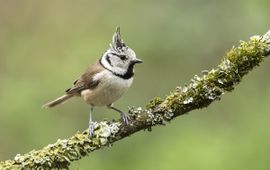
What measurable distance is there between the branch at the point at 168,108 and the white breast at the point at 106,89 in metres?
1.03

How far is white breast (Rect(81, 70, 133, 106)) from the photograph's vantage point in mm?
5480

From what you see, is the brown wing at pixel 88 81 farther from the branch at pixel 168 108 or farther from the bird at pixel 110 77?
the branch at pixel 168 108

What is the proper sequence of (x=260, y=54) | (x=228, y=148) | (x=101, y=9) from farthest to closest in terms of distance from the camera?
1. (x=101, y=9)
2. (x=228, y=148)
3. (x=260, y=54)

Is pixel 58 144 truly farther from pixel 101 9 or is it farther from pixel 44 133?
pixel 101 9

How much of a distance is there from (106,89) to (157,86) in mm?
2452

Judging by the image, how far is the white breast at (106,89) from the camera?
18.0 ft

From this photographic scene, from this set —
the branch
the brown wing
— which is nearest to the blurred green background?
the brown wing

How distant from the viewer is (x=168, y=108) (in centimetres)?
431

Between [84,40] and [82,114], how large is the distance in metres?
0.80

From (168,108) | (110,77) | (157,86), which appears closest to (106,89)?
(110,77)

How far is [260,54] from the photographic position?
4172mm

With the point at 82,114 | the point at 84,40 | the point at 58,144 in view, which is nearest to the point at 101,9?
the point at 84,40

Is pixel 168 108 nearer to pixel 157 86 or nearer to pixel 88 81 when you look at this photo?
pixel 88 81

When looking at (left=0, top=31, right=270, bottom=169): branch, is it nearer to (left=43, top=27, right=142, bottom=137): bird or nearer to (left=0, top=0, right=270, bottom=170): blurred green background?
(left=43, top=27, right=142, bottom=137): bird
